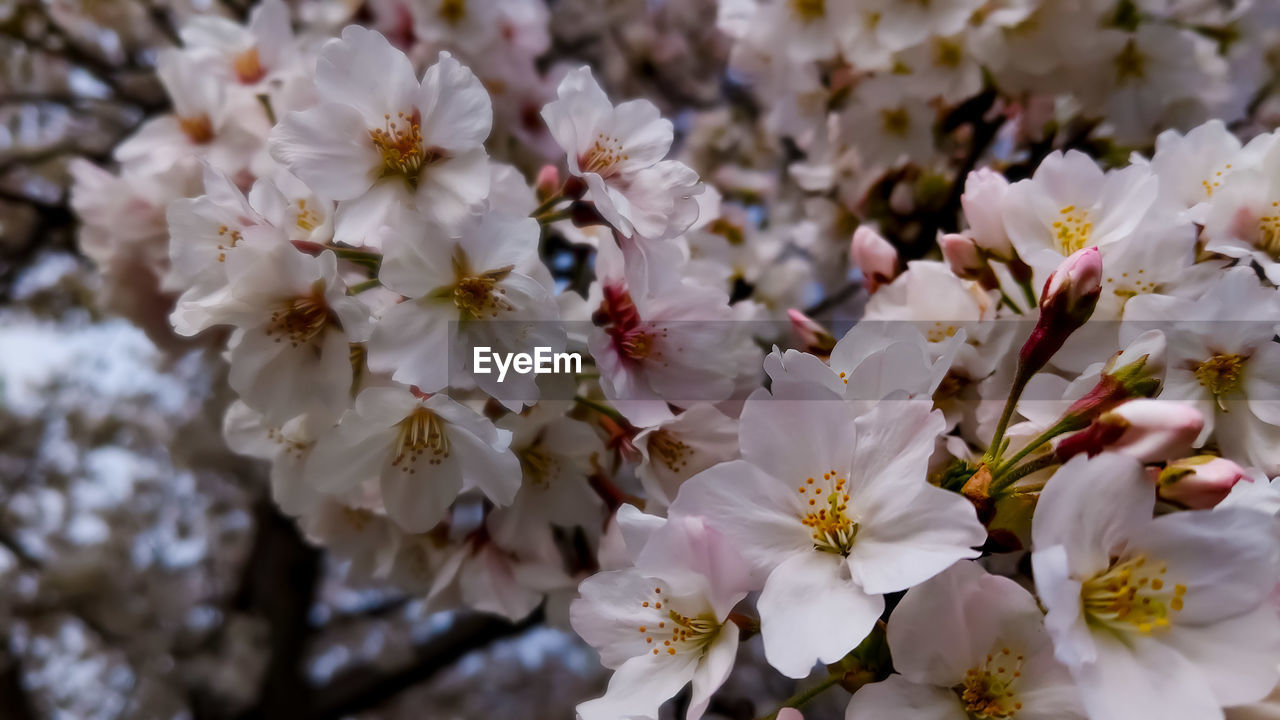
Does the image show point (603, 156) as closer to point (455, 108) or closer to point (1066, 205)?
point (455, 108)

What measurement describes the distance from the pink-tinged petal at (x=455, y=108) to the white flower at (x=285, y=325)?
0.44 ft

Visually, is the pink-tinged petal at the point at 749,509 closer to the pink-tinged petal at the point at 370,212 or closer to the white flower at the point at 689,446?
the white flower at the point at 689,446

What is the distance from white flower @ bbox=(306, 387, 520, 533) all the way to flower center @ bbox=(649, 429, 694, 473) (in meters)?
0.14

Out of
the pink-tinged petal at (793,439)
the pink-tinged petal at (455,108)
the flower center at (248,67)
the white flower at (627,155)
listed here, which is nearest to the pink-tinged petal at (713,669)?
the pink-tinged petal at (793,439)

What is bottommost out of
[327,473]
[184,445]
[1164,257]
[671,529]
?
[184,445]

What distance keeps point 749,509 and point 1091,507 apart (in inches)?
7.7

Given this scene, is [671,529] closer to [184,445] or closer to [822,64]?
[822,64]

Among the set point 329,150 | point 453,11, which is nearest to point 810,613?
point 329,150

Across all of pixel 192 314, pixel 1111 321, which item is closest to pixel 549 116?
pixel 192 314

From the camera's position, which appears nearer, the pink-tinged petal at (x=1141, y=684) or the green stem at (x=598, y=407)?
the pink-tinged petal at (x=1141, y=684)

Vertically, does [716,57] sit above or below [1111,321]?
below

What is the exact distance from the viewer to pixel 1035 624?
0.48 m

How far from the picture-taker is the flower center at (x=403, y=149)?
2.10 feet

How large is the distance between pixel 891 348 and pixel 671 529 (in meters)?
0.19
